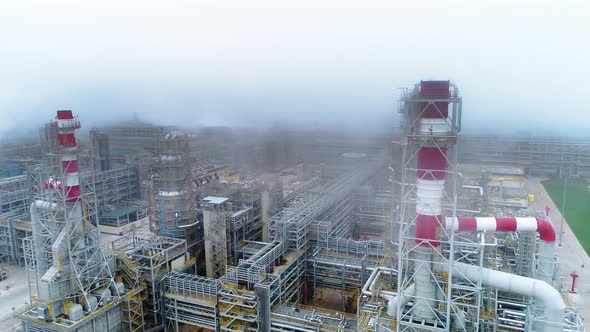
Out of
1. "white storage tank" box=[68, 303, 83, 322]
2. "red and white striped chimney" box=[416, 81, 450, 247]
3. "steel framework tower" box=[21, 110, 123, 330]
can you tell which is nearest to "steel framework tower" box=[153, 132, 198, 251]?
"steel framework tower" box=[21, 110, 123, 330]

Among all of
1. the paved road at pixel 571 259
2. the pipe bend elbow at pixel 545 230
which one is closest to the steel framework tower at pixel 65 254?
the pipe bend elbow at pixel 545 230

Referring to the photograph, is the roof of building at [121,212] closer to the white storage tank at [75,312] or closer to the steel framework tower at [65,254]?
the steel framework tower at [65,254]

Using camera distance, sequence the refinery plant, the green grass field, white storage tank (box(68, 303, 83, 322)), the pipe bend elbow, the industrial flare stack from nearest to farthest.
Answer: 1. the industrial flare stack
2. the refinery plant
3. the pipe bend elbow
4. white storage tank (box(68, 303, 83, 322))
5. the green grass field

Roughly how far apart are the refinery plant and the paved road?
55cm

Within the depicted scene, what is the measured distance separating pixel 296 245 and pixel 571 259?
12.2 m

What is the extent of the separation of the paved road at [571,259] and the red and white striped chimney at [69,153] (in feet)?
50.0

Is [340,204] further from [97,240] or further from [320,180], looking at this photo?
[97,240]

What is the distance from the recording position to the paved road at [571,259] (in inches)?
496

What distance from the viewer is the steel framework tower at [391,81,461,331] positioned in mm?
7008

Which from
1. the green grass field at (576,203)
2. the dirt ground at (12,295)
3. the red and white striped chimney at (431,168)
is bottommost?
the dirt ground at (12,295)

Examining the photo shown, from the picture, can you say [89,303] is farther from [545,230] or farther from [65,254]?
[545,230]

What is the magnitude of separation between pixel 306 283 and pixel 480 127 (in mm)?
10390

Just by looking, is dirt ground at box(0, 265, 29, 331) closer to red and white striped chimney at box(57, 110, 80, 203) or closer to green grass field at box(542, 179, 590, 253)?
red and white striped chimney at box(57, 110, 80, 203)

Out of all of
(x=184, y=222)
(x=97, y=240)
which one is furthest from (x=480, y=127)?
(x=97, y=240)
